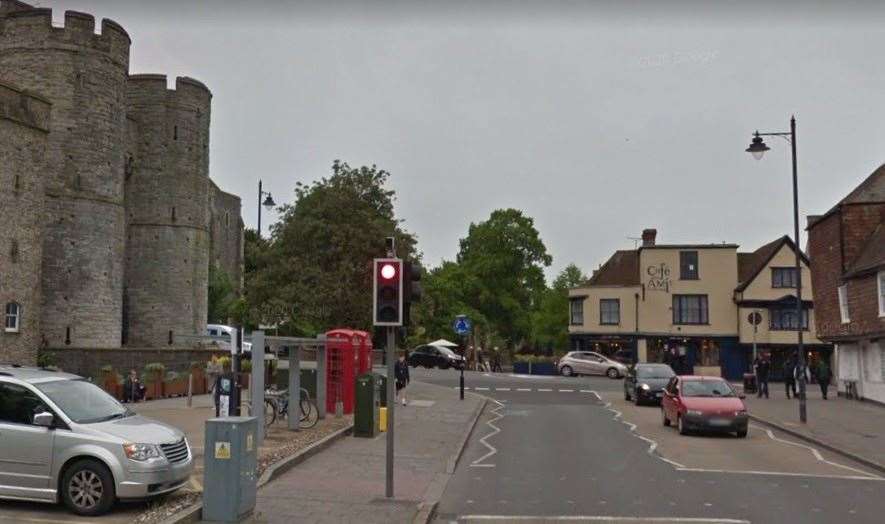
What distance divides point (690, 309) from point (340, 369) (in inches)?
1478

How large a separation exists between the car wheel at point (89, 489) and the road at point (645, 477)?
3967 mm

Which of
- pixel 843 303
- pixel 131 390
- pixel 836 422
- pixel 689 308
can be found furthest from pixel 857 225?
pixel 131 390

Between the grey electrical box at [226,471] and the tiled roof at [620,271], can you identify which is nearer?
the grey electrical box at [226,471]

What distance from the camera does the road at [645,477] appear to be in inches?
422

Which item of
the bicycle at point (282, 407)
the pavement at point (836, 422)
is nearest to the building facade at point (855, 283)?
the pavement at point (836, 422)

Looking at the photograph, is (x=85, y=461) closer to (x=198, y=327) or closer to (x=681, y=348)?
(x=198, y=327)

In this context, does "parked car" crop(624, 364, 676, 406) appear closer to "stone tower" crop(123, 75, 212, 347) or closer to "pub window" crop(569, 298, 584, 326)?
"pub window" crop(569, 298, 584, 326)

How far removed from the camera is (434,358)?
52.2m

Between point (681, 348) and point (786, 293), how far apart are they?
7.40m

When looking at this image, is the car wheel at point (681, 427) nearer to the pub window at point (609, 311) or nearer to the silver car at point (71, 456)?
the silver car at point (71, 456)

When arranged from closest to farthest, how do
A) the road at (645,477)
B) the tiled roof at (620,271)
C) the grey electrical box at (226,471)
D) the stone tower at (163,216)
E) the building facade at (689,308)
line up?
the grey electrical box at (226,471) < the road at (645,477) < the stone tower at (163,216) < the building facade at (689,308) < the tiled roof at (620,271)

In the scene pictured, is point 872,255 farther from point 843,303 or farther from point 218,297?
point 218,297

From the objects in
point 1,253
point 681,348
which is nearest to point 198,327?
point 1,253

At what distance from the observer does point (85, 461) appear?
9477 mm
